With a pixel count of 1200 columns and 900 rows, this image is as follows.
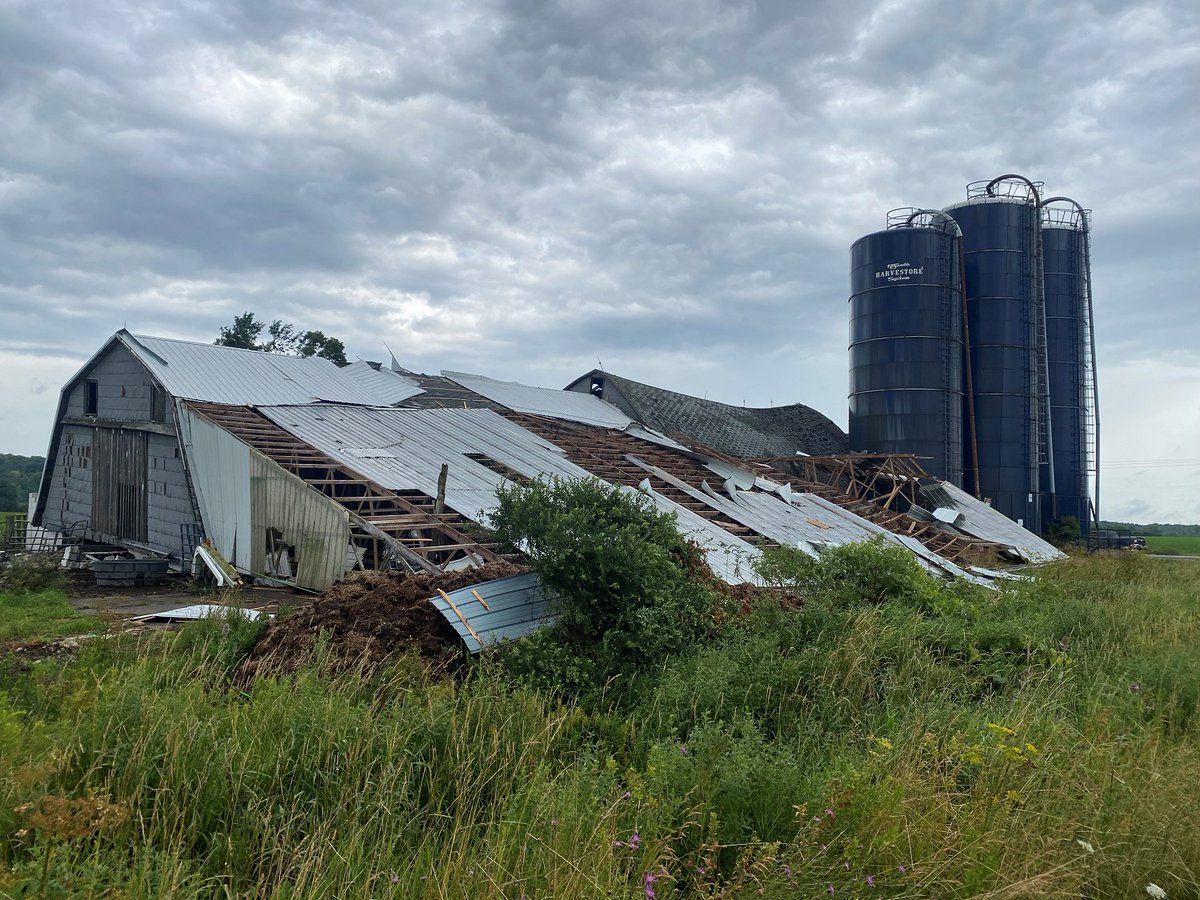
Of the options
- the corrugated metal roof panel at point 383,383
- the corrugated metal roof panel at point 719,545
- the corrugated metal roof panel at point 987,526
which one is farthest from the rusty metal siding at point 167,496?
the corrugated metal roof panel at point 987,526

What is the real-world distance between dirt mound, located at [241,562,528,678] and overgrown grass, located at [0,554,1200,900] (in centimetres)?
70

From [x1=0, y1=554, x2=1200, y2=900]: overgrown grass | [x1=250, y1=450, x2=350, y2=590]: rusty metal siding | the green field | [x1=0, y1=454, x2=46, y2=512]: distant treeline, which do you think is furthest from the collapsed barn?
[x1=0, y1=454, x2=46, y2=512]: distant treeline

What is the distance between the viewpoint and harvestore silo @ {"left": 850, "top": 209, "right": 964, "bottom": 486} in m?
31.9

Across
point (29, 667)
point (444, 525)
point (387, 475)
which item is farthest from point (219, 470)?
point (29, 667)

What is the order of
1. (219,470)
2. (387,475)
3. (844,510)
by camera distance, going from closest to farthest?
(387,475) → (219,470) → (844,510)

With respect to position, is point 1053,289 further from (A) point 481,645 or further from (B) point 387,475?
(A) point 481,645

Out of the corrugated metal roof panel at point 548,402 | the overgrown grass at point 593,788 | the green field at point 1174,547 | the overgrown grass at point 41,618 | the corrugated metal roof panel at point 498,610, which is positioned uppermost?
the corrugated metal roof panel at point 548,402

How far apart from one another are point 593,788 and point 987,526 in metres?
25.9

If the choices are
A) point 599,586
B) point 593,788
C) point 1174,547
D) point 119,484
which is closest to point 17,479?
point 119,484

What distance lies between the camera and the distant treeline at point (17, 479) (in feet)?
157

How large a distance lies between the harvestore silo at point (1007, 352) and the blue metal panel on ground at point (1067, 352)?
2.94 m

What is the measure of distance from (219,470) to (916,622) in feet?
45.5

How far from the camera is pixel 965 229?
33.9 m

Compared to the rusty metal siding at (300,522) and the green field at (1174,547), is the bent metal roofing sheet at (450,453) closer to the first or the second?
the rusty metal siding at (300,522)
